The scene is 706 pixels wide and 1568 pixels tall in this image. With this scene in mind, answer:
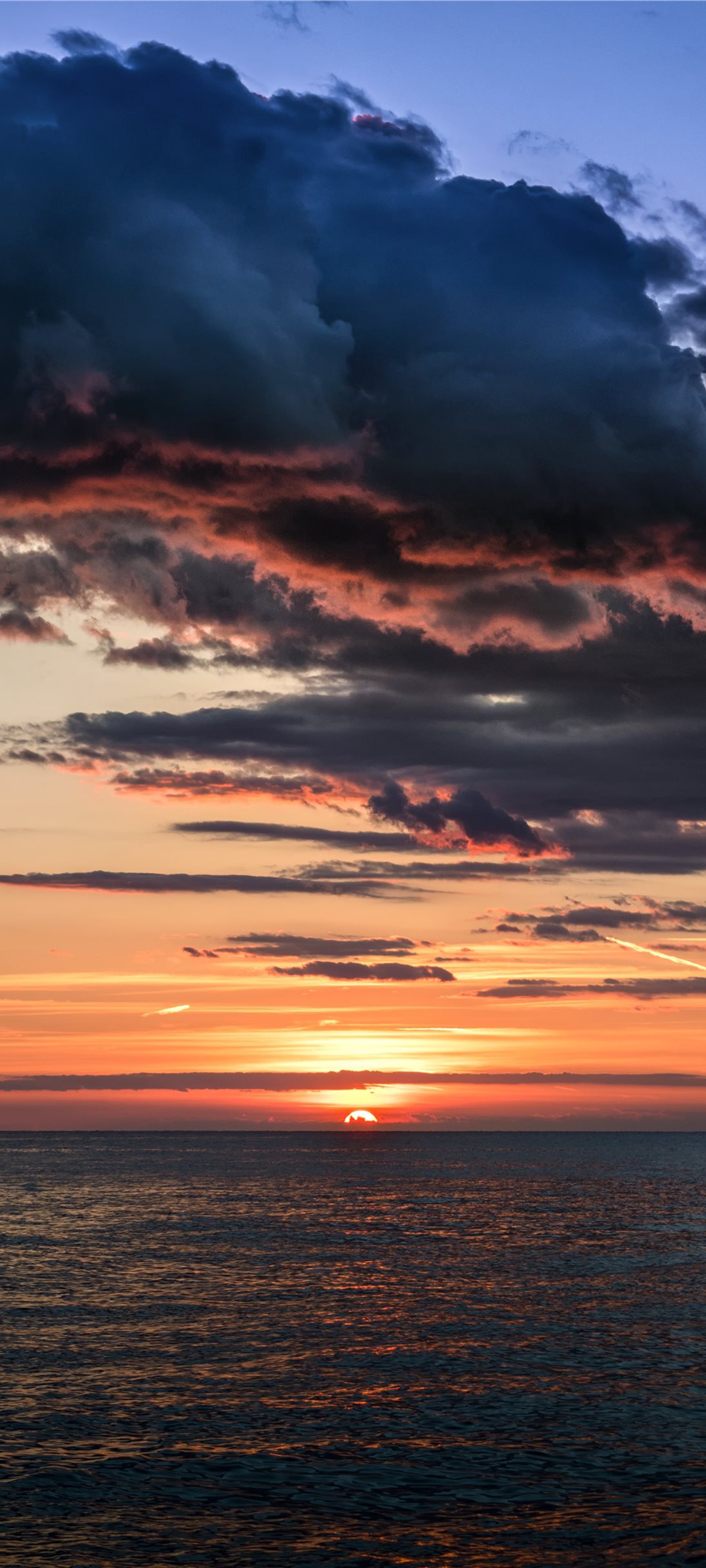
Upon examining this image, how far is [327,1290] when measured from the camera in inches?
3071

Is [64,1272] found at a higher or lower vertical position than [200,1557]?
lower

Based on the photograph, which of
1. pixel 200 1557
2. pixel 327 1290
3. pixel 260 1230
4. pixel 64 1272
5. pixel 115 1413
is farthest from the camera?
pixel 260 1230

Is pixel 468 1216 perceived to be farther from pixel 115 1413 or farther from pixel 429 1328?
pixel 115 1413

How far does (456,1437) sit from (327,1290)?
37.3 m

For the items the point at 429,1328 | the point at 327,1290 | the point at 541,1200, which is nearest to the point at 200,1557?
the point at 429,1328

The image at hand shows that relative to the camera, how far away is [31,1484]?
36406mm

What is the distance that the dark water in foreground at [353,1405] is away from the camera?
106 ft

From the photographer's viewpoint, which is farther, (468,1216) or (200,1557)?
(468,1216)

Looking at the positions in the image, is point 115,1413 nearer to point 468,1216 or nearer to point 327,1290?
point 327,1290

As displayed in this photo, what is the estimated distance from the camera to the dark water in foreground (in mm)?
32375

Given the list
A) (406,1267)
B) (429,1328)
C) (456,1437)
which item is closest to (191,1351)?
(429,1328)

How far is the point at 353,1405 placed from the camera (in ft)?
154

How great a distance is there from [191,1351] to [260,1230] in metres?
63.4

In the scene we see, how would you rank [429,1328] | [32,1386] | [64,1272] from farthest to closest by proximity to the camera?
[64,1272] → [429,1328] → [32,1386]
